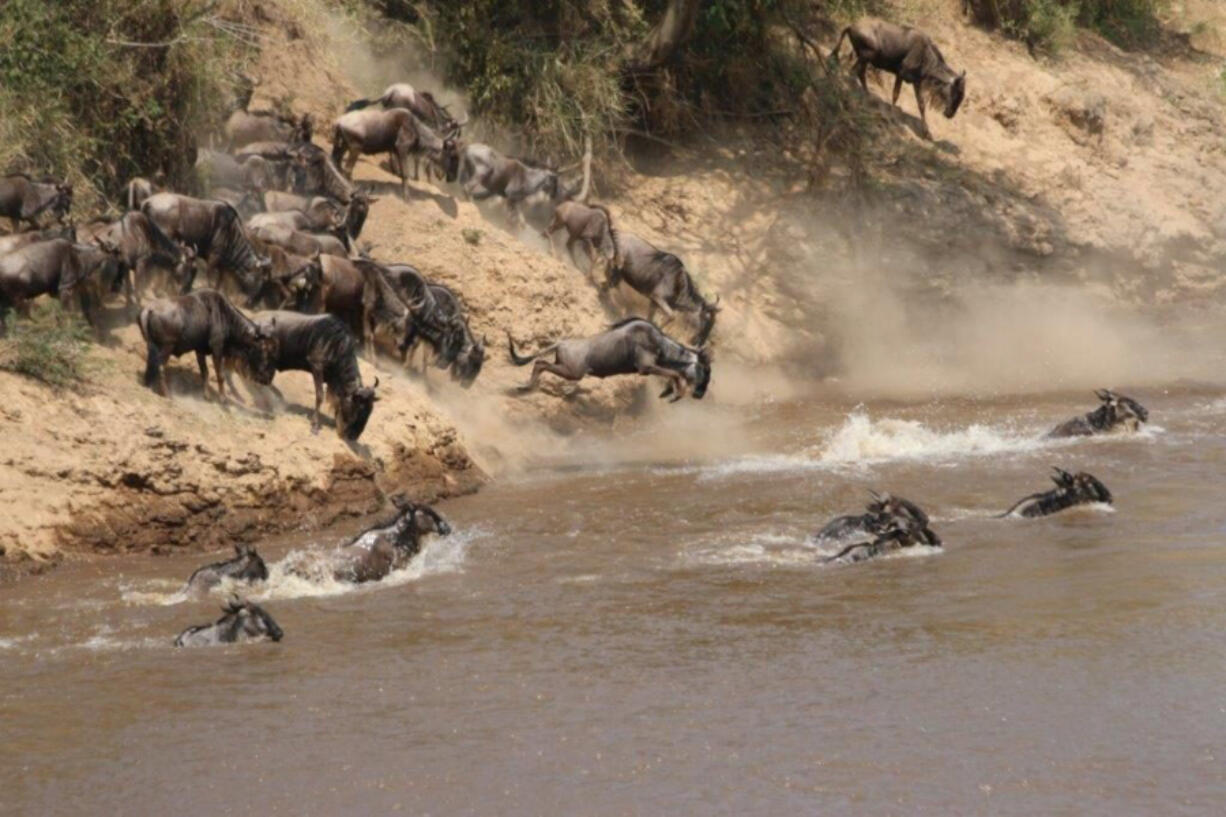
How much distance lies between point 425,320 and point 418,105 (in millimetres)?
4629

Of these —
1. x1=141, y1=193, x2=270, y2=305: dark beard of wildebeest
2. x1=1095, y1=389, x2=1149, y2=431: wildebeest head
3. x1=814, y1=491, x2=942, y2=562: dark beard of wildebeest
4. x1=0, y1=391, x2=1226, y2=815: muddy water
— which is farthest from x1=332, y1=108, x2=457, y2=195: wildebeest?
x1=814, y1=491, x2=942, y2=562: dark beard of wildebeest

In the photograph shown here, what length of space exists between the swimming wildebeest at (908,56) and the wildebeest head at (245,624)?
16.1m

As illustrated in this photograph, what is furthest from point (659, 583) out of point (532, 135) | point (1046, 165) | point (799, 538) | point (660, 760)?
point (1046, 165)

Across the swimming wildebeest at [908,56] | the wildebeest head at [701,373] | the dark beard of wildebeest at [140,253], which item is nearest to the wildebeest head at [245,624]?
the dark beard of wildebeest at [140,253]

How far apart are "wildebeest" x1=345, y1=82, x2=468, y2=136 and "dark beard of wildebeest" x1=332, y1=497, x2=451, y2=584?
8721 millimetres

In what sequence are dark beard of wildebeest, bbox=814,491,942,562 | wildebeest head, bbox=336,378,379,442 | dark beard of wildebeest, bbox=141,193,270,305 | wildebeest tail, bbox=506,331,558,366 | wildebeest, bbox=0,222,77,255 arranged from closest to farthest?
dark beard of wildebeest, bbox=814,491,942,562, wildebeest, bbox=0,222,77,255, wildebeest head, bbox=336,378,379,442, dark beard of wildebeest, bbox=141,193,270,305, wildebeest tail, bbox=506,331,558,366

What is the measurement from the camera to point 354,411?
49.8 ft

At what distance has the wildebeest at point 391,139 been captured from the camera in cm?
2012

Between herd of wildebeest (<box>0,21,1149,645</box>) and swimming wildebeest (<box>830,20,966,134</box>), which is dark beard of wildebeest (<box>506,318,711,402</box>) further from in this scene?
swimming wildebeest (<box>830,20,966,134</box>)

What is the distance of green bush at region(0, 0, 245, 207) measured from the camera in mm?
17188

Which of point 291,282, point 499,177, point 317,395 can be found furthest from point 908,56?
point 317,395

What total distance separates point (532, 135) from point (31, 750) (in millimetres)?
14805

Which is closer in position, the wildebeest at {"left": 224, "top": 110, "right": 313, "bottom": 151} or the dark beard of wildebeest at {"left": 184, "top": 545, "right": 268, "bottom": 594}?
the dark beard of wildebeest at {"left": 184, "top": 545, "right": 268, "bottom": 594}

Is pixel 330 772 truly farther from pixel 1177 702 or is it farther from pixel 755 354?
pixel 755 354
